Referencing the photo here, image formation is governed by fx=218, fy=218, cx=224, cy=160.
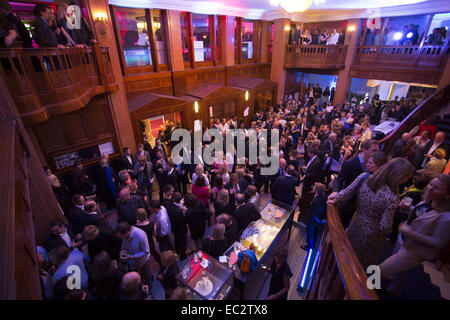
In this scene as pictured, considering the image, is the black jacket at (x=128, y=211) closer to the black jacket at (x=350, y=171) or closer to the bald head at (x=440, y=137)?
the black jacket at (x=350, y=171)

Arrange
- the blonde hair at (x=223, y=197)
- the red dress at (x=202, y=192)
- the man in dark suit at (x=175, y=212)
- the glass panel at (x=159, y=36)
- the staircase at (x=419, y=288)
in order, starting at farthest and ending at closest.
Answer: the glass panel at (x=159, y=36)
the red dress at (x=202, y=192)
the blonde hair at (x=223, y=197)
the man in dark suit at (x=175, y=212)
the staircase at (x=419, y=288)

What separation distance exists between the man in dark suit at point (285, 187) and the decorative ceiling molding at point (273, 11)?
771 centimetres

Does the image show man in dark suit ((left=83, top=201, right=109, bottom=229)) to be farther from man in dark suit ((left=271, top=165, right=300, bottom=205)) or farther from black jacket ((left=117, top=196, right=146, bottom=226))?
man in dark suit ((left=271, top=165, right=300, bottom=205))

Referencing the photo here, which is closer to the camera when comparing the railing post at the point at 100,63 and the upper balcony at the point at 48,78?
the upper balcony at the point at 48,78

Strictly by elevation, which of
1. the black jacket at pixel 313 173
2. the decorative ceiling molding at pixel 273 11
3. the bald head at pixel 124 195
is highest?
the decorative ceiling molding at pixel 273 11

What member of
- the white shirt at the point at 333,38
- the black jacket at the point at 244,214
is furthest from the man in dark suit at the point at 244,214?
the white shirt at the point at 333,38

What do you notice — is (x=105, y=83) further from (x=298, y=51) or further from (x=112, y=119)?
(x=298, y=51)

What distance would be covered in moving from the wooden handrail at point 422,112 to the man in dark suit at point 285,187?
13.0ft

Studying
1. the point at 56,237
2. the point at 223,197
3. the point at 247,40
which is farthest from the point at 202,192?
the point at 247,40

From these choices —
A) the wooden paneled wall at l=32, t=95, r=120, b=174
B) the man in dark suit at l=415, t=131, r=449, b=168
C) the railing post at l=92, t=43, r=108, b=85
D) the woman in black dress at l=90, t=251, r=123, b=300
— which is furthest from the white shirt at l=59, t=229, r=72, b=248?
the man in dark suit at l=415, t=131, r=449, b=168

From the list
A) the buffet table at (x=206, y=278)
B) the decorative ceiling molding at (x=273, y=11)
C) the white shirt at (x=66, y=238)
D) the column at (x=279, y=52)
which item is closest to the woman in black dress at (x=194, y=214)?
the buffet table at (x=206, y=278)

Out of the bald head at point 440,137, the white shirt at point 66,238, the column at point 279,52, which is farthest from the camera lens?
the column at point 279,52

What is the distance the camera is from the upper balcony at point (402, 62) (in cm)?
1020

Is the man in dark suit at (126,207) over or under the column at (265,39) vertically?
under
